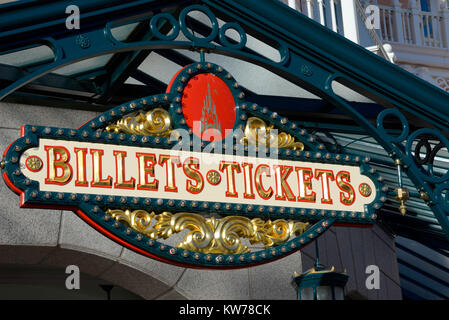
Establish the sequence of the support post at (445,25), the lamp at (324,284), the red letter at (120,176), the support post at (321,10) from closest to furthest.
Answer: the red letter at (120,176)
the lamp at (324,284)
the support post at (321,10)
the support post at (445,25)

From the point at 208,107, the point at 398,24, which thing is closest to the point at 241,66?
the point at 208,107

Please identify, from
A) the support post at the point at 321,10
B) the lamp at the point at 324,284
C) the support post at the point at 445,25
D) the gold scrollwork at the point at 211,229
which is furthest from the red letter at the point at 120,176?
the support post at the point at 445,25

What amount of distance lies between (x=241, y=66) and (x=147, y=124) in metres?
2.51

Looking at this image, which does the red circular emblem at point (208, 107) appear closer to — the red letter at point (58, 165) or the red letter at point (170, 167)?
the red letter at point (170, 167)

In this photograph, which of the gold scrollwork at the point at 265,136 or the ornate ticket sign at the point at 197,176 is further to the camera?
the gold scrollwork at the point at 265,136

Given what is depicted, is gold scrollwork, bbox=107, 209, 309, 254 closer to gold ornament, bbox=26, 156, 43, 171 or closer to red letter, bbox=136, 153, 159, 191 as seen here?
red letter, bbox=136, 153, 159, 191

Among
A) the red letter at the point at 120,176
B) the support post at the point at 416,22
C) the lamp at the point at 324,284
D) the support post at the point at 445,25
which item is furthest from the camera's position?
the support post at the point at 445,25

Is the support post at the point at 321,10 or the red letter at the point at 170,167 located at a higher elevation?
the support post at the point at 321,10

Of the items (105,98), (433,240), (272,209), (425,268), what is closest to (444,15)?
(425,268)

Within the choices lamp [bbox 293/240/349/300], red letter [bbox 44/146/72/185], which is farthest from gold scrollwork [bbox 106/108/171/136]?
lamp [bbox 293/240/349/300]

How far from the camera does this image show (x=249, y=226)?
5066mm

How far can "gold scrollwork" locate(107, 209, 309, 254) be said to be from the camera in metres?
4.77

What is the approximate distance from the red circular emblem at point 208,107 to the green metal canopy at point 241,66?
0.22m

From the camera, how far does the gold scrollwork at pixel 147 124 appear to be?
496 cm
